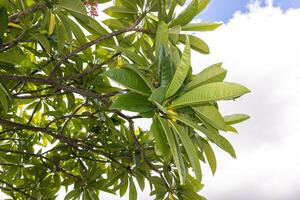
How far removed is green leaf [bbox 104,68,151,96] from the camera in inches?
55.0

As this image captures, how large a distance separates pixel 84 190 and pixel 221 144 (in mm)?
1773

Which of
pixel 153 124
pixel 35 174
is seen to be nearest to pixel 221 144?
pixel 153 124

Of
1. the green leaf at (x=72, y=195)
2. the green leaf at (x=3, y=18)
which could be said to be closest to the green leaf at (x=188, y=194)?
the green leaf at (x=72, y=195)

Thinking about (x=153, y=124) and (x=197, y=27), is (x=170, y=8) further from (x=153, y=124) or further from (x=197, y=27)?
(x=153, y=124)

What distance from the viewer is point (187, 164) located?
266 centimetres

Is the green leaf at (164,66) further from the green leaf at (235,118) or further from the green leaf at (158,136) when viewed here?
the green leaf at (235,118)

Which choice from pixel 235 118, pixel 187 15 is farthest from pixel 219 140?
pixel 187 15

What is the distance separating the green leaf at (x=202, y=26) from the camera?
2.32 metres

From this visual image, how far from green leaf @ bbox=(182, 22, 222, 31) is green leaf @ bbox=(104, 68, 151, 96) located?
920 millimetres

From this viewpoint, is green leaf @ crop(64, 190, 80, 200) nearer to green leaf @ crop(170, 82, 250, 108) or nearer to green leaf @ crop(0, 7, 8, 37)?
green leaf @ crop(0, 7, 8, 37)

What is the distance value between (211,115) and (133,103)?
0.33 m

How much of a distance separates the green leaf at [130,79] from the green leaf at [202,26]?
0.92 m

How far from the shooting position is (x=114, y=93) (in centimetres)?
181

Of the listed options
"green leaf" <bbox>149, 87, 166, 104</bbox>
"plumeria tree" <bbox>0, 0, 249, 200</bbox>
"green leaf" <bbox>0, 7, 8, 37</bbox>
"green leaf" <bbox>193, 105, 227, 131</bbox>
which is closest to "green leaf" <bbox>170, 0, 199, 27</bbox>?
"plumeria tree" <bbox>0, 0, 249, 200</bbox>
